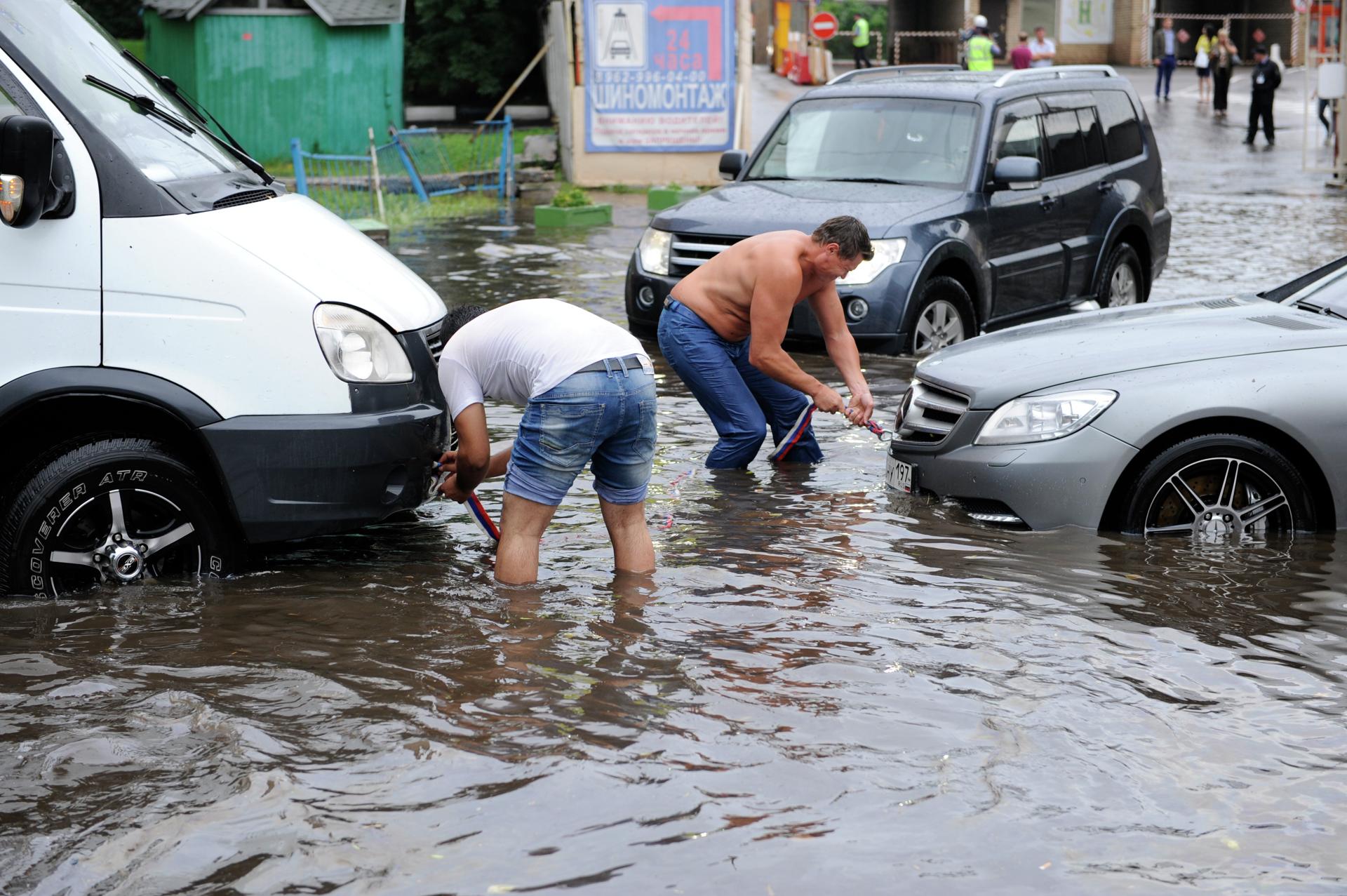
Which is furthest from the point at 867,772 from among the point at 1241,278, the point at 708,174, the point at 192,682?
the point at 708,174

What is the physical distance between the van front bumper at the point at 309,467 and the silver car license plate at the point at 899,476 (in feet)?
7.86

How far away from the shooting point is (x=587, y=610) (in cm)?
561

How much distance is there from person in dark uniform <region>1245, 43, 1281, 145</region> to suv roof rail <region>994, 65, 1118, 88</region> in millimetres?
18916

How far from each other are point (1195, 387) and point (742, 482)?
7.57 feet

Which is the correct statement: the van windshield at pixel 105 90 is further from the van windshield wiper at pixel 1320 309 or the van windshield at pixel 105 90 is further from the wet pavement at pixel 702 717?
the van windshield wiper at pixel 1320 309

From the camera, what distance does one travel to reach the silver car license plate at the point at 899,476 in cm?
699

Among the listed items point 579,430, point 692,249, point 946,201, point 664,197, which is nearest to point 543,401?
point 579,430

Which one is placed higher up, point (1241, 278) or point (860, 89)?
point (860, 89)

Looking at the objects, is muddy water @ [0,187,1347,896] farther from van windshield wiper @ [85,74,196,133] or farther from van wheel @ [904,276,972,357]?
van wheel @ [904,276,972,357]

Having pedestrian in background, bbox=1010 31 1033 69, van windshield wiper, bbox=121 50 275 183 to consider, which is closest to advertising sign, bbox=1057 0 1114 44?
pedestrian in background, bbox=1010 31 1033 69

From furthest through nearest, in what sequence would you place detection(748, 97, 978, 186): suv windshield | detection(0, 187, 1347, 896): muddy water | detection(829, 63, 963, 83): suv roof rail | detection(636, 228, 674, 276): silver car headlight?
detection(829, 63, 963, 83): suv roof rail
detection(748, 97, 978, 186): suv windshield
detection(636, 228, 674, 276): silver car headlight
detection(0, 187, 1347, 896): muddy water

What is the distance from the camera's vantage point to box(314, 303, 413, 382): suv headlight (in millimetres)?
5535

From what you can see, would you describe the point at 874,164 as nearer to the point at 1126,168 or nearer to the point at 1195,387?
the point at 1126,168

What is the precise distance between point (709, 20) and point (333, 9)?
801cm
